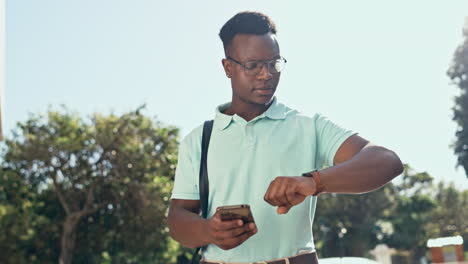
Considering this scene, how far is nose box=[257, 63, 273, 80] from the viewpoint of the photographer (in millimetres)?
2109

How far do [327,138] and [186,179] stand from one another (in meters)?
0.53

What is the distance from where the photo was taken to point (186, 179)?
217 centimetres

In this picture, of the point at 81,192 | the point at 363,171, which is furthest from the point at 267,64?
the point at 81,192

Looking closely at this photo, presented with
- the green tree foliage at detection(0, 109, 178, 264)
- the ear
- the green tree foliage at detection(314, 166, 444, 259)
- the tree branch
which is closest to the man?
the ear

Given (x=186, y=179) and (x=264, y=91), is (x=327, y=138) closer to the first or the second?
(x=264, y=91)

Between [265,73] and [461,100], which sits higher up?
[265,73]

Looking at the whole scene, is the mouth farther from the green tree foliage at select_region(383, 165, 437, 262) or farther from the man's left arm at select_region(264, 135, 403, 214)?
the green tree foliage at select_region(383, 165, 437, 262)

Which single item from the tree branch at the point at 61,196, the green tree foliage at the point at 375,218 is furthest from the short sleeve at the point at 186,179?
the green tree foliage at the point at 375,218

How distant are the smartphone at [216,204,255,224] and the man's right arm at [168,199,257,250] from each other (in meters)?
0.01

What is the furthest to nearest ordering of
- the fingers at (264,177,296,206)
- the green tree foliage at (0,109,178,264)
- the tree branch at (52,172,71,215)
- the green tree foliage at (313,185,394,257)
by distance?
the green tree foliage at (313,185,394,257) → the tree branch at (52,172,71,215) → the green tree foliage at (0,109,178,264) → the fingers at (264,177,296,206)

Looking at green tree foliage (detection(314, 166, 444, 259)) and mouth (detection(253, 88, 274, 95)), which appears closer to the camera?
mouth (detection(253, 88, 274, 95))

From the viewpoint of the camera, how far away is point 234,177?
204cm

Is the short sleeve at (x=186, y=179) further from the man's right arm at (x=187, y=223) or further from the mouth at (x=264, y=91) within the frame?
the mouth at (x=264, y=91)

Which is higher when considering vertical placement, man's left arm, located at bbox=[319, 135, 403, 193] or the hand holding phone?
man's left arm, located at bbox=[319, 135, 403, 193]
